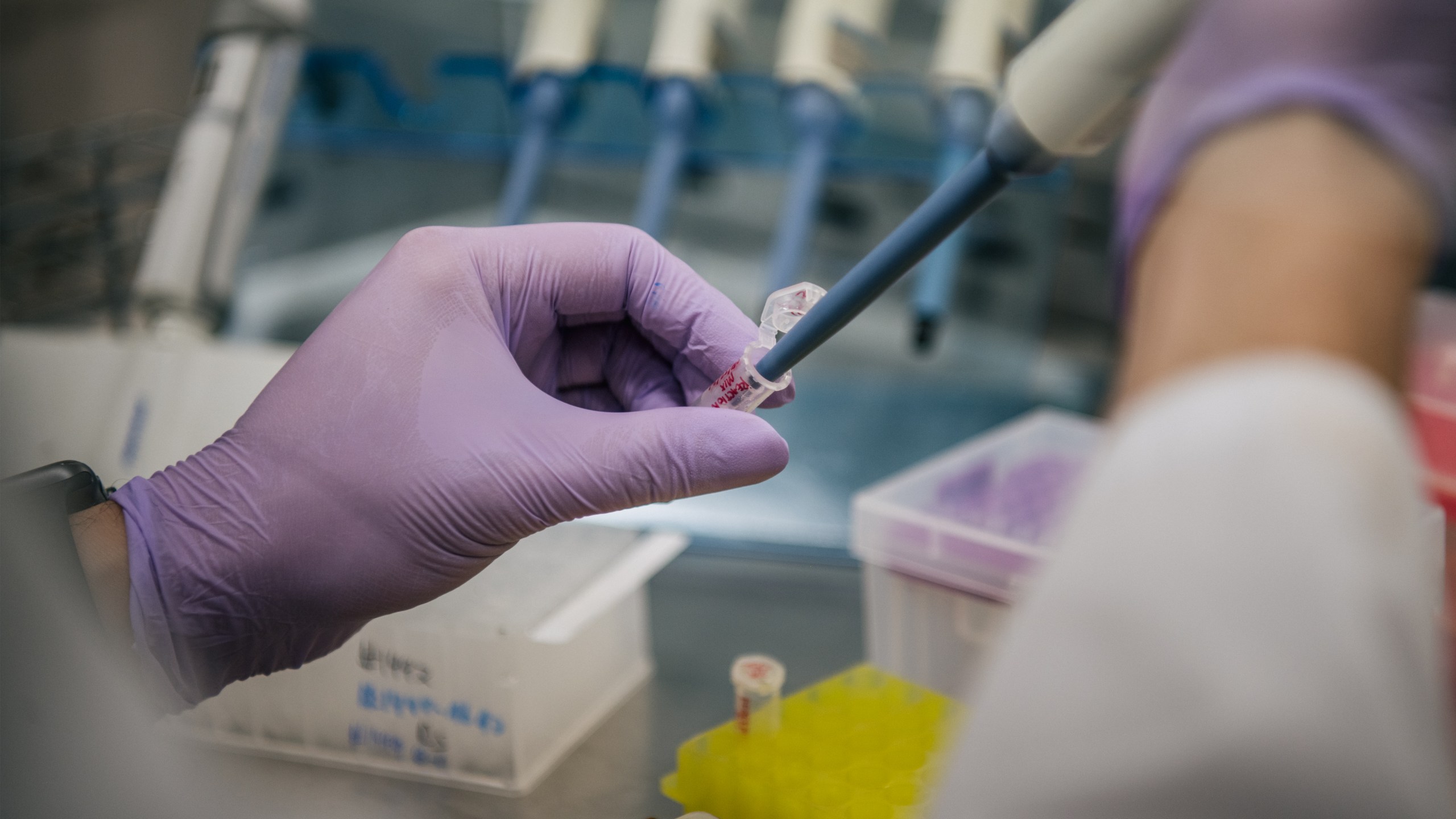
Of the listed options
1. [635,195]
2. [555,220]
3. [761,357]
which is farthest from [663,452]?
[635,195]

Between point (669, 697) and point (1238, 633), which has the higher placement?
point (1238, 633)

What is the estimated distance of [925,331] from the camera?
134 cm

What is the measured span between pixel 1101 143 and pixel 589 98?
1.18m

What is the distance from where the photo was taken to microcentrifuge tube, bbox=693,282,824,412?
685 mm

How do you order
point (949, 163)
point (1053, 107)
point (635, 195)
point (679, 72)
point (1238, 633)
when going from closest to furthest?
point (1238, 633), point (1053, 107), point (949, 163), point (679, 72), point (635, 195)

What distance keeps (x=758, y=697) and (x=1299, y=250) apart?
56 centimetres

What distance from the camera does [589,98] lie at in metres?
1.55

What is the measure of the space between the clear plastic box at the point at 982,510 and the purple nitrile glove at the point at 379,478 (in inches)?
9.4

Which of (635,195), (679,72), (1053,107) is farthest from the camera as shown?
(635,195)

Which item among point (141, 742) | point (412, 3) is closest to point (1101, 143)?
point (141, 742)

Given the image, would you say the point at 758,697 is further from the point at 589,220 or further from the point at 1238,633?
the point at 589,220

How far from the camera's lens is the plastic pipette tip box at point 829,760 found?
0.66m

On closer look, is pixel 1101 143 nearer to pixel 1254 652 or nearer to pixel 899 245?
pixel 899 245

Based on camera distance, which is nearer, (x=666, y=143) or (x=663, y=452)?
(x=663, y=452)
